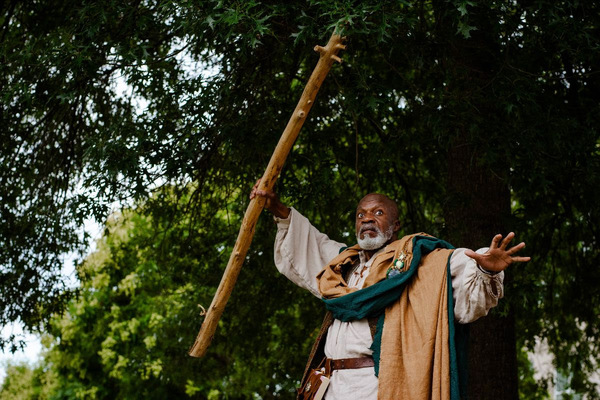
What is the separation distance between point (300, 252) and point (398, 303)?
3.01ft

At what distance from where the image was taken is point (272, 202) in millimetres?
4418

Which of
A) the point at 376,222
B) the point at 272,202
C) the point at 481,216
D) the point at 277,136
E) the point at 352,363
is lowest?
the point at 352,363

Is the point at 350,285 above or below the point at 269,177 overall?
below

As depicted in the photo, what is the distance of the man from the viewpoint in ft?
11.6

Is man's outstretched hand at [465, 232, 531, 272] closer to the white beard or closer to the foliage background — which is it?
the white beard

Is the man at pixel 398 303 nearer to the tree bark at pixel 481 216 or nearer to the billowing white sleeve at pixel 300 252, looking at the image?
the billowing white sleeve at pixel 300 252

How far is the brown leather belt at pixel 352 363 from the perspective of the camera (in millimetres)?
3846

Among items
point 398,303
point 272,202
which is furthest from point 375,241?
point 272,202

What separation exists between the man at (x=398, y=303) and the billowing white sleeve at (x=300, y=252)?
0.13 m

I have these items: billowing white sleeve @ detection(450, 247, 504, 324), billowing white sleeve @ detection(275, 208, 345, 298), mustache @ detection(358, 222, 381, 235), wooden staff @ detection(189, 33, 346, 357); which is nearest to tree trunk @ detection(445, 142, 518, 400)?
billowing white sleeve @ detection(275, 208, 345, 298)

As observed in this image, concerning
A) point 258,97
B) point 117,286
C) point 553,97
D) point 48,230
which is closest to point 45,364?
point 117,286

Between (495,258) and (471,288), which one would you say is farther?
(471,288)

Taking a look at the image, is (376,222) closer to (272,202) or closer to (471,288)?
(272,202)

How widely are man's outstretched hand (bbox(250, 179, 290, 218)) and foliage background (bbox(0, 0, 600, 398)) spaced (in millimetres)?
865
